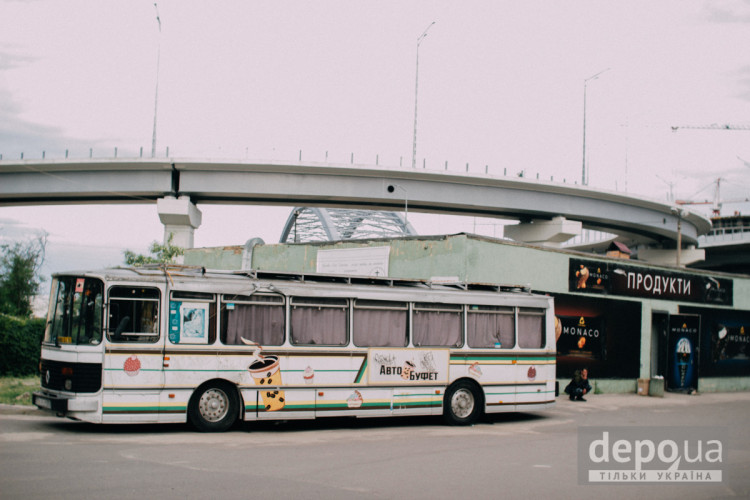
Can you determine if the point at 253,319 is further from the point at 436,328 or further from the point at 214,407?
the point at 436,328

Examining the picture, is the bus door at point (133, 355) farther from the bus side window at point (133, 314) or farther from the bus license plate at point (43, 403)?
the bus license plate at point (43, 403)

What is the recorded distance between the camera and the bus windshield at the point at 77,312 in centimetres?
1148

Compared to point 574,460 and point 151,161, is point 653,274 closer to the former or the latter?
point 574,460

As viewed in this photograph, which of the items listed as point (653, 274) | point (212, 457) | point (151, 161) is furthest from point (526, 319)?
point (151, 161)

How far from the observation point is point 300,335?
13156mm

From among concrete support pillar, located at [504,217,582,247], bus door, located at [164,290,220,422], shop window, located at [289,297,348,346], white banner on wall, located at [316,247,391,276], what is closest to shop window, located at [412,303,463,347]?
shop window, located at [289,297,348,346]

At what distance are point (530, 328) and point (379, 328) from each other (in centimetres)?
388

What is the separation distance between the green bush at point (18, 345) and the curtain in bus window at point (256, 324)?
390 inches

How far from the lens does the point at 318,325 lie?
1335 cm

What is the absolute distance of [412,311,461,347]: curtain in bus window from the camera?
14.4 meters

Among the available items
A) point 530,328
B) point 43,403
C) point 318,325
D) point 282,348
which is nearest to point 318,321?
point 318,325

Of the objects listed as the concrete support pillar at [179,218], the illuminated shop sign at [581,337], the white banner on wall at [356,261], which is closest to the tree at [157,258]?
the concrete support pillar at [179,218]

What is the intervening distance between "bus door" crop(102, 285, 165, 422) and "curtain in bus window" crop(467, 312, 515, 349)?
635cm

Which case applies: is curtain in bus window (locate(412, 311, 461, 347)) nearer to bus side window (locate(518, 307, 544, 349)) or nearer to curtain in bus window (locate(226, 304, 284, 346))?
bus side window (locate(518, 307, 544, 349))
